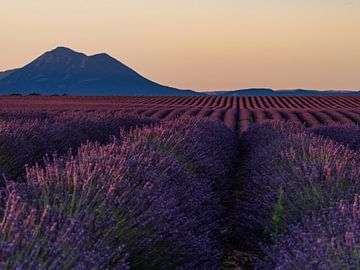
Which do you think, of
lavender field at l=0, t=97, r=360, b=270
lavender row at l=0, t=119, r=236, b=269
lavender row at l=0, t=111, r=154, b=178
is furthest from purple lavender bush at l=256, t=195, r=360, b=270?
lavender row at l=0, t=111, r=154, b=178

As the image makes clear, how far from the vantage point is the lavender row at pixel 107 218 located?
2.74 metres

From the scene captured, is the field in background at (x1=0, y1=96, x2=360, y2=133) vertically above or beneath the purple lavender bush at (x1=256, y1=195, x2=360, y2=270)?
beneath

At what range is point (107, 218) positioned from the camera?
3.60 m

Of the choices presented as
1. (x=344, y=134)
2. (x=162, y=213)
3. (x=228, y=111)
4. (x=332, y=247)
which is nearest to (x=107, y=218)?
(x=162, y=213)

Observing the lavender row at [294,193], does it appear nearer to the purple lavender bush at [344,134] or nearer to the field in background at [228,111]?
the purple lavender bush at [344,134]

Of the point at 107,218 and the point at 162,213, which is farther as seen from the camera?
the point at 162,213

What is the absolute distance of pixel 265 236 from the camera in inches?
214

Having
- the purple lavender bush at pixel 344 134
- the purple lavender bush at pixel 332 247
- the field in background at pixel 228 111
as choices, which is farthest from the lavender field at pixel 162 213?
the field in background at pixel 228 111

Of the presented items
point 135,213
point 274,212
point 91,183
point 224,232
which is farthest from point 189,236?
point 224,232

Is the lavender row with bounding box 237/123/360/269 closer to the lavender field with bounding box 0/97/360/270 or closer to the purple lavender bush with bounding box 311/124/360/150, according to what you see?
the lavender field with bounding box 0/97/360/270

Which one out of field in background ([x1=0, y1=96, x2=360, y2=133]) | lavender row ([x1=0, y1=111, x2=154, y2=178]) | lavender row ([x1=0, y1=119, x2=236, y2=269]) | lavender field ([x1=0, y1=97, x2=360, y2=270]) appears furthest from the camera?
field in background ([x1=0, y1=96, x2=360, y2=133])

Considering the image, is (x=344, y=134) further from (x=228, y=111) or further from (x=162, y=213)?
(x=228, y=111)

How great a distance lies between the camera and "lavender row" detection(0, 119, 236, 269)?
274 cm

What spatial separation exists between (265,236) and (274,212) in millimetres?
349
